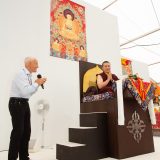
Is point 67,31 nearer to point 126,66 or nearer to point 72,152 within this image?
point 72,152

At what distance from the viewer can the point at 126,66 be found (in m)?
7.00

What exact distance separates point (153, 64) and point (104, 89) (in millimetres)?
6893

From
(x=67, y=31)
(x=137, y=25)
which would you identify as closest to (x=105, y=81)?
(x=67, y=31)

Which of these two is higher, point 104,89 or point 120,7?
point 120,7

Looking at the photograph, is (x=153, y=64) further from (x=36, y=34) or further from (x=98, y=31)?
(x=36, y=34)

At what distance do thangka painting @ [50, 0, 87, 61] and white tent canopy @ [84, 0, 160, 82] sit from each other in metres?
0.92

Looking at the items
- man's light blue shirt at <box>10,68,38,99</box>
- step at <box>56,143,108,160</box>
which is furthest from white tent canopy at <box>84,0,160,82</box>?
step at <box>56,143,108,160</box>

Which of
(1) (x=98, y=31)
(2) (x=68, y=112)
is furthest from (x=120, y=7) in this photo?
(2) (x=68, y=112)

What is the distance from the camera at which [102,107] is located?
292cm

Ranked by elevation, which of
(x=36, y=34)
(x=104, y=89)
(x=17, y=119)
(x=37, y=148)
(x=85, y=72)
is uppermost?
(x=36, y=34)

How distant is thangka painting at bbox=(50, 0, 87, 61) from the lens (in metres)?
4.28

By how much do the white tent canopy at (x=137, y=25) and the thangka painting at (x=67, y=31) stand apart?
3.00ft

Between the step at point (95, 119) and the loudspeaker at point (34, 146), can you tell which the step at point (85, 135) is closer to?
the step at point (95, 119)

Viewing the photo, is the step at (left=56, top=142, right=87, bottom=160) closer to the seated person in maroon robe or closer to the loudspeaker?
the loudspeaker
